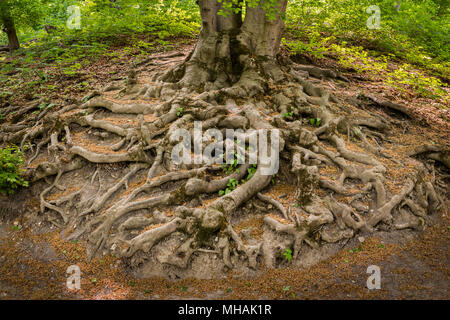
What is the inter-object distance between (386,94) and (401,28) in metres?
2.43

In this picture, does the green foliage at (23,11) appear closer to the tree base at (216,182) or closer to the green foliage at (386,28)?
the tree base at (216,182)

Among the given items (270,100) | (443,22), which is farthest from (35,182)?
(443,22)

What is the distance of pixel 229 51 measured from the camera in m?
7.98

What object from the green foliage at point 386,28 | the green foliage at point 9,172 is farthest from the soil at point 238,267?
the green foliage at point 386,28

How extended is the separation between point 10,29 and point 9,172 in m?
10.8

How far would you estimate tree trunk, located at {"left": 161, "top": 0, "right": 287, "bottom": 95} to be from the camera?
782 cm

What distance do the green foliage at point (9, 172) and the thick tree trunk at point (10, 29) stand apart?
27.8 ft

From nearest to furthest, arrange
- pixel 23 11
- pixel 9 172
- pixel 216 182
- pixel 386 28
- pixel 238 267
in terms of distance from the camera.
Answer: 1. pixel 238 267
2. pixel 216 182
3. pixel 9 172
4. pixel 23 11
5. pixel 386 28

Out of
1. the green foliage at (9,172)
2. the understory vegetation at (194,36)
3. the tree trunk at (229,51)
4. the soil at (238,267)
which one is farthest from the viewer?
the understory vegetation at (194,36)

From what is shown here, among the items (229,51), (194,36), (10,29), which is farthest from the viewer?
(194,36)

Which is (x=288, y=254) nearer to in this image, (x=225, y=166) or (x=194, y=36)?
(x=225, y=166)

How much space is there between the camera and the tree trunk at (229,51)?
7.82 metres

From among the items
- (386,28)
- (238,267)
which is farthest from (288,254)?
(386,28)

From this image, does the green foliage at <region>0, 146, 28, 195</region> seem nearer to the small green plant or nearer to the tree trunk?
the tree trunk
